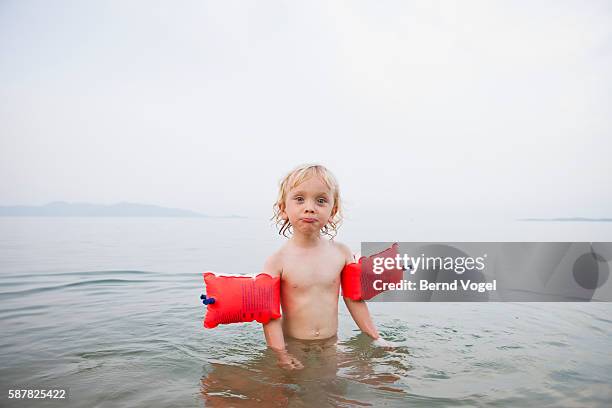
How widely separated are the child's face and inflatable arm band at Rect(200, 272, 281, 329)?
0.49 meters

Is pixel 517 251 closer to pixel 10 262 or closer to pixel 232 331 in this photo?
pixel 232 331

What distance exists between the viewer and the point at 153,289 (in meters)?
6.49

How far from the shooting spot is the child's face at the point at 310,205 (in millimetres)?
3377

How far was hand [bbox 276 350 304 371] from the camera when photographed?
3010 mm

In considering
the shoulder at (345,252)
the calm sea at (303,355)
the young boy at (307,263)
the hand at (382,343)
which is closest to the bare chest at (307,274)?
the young boy at (307,263)

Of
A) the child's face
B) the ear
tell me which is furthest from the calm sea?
the ear

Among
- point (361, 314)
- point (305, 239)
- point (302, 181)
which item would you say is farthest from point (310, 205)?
point (361, 314)

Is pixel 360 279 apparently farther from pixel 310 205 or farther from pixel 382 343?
pixel 310 205

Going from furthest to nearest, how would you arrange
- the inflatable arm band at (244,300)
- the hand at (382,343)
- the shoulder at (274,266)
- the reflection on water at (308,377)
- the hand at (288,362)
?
the hand at (382,343), the shoulder at (274,266), the inflatable arm band at (244,300), the hand at (288,362), the reflection on water at (308,377)

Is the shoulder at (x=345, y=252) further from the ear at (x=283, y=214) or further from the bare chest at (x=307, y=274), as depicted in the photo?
the ear at (x=283, y=214)

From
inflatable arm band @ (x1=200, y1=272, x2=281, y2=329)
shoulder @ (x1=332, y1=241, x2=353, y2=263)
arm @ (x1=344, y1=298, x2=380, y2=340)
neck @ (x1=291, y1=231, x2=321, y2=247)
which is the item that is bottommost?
arm @ (x1=344, y1=298, x2=380, y2=340)

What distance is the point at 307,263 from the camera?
357 cm

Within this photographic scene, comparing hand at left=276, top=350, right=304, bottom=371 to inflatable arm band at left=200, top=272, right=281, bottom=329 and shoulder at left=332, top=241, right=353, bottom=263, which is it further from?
shoulder at left=332, top=241, right=353, bottom=263

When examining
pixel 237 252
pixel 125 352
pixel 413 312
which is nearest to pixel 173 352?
pixel 125 352
